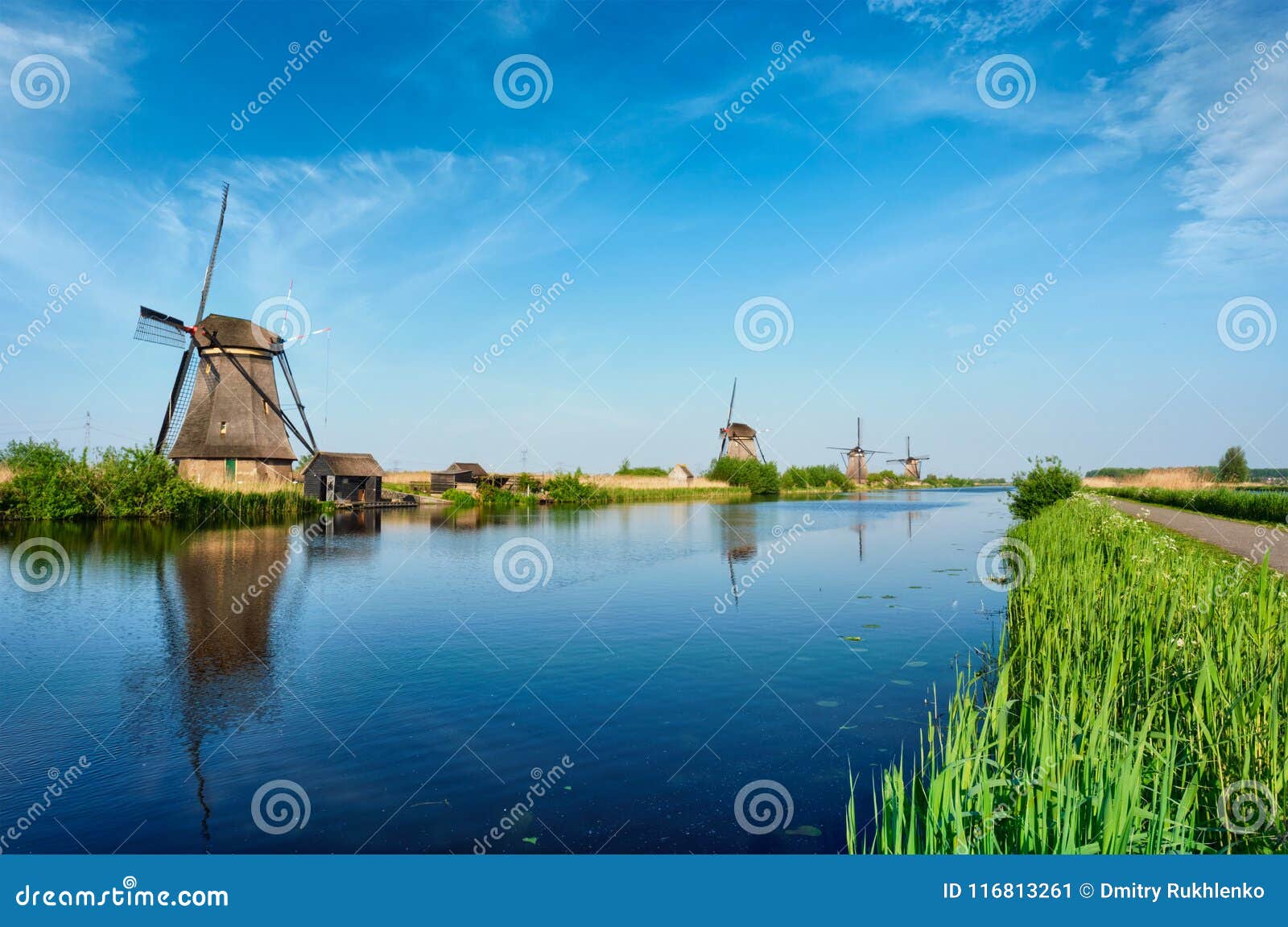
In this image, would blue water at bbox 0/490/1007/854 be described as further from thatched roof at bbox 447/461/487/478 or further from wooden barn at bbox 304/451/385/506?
thatched roof at bbox 447/461/487/478

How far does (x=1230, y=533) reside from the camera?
→ 1967cm

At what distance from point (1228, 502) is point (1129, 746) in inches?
1282

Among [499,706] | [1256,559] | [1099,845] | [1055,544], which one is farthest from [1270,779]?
[1256,559]

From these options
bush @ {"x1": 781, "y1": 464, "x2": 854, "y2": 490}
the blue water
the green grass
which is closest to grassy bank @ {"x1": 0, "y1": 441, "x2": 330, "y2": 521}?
the blue water

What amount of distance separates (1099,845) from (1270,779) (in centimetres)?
151

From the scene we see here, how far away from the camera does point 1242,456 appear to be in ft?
156

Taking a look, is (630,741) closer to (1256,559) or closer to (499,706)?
(499,706)

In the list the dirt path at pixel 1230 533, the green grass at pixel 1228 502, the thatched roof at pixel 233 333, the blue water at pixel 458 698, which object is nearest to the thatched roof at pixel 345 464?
the thatched roof at pixel 233 333

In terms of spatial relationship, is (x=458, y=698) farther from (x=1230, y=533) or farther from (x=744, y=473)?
(x=744, y=473)

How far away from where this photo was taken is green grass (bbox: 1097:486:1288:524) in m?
24.6

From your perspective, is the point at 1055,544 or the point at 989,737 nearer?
the point at 989,737

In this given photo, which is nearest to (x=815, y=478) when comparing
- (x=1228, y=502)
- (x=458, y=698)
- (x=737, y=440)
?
(x=737, y=440)

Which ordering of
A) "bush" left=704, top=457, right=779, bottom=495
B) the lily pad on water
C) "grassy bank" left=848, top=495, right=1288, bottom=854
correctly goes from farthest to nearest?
"bush" left=704, top=457, right=779, bottom=495 < the lily pad on water < "grassy bank" left=848, top=495, right=1288, bottom=854

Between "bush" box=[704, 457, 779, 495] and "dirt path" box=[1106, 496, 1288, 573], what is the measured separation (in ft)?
162
